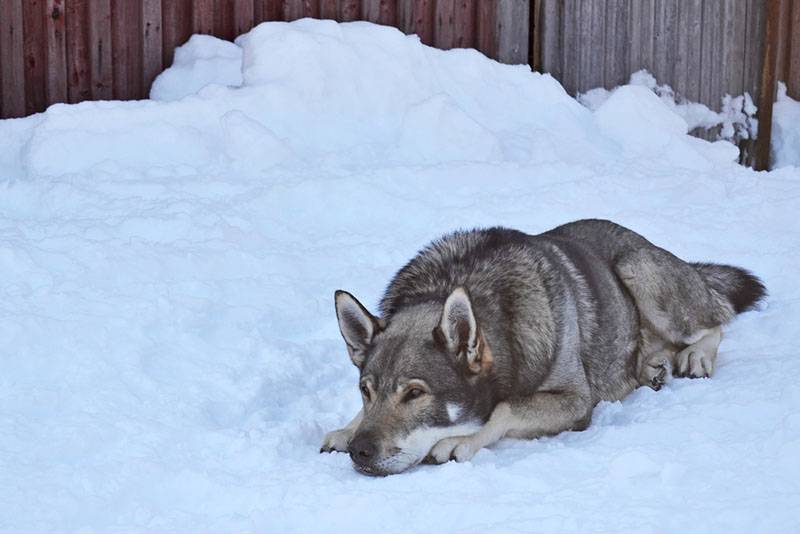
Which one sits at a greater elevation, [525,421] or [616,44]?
[616,44]

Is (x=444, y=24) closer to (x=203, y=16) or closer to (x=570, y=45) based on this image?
(x=570, y=45)

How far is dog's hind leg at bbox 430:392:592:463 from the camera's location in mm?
4430

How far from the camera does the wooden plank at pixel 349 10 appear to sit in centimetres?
973

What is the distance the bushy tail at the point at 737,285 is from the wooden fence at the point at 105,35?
438 cm

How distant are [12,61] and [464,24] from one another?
151 inches

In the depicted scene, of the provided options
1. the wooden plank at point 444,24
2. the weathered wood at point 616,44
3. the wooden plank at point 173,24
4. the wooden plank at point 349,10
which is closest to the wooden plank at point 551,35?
the weathered wood at point 616,44

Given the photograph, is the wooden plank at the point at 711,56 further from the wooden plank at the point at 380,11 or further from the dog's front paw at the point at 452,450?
the dog's front paw at the point at 452,450

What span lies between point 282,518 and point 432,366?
2.88 ft

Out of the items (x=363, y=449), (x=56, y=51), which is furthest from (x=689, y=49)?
(x=363, y=449)

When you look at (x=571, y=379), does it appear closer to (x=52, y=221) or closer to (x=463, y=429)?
(x=463, y=429)

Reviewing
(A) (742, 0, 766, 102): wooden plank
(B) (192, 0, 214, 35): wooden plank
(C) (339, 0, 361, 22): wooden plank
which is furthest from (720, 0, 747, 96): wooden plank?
(B) (192, 0, 214, 35): wooden plank

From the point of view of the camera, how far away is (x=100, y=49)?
8695 mm

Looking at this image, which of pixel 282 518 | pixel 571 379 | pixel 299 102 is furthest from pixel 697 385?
pixel 299 102

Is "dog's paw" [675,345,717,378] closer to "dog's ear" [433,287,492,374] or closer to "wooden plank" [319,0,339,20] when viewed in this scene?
"dog's ear" [433,287,492,374]
